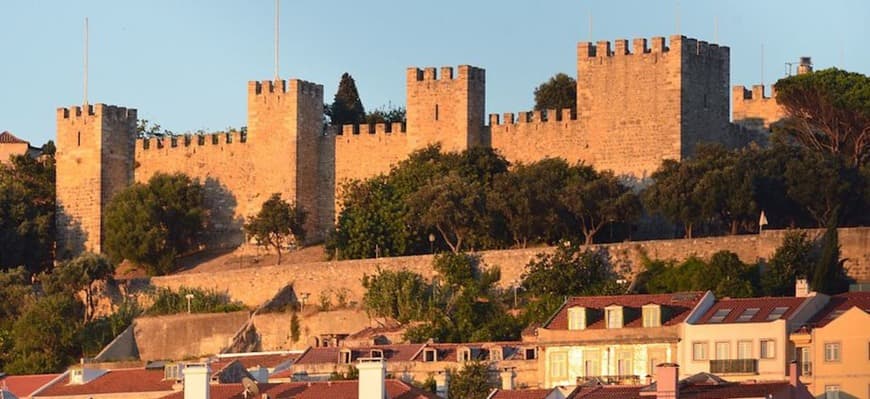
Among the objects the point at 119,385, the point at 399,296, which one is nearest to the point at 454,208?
the point at 399,296

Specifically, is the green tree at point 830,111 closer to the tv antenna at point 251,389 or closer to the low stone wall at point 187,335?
the low stone wall at point 187,335

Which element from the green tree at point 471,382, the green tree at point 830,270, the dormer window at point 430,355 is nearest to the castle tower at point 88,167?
the dormer window at point 430,355

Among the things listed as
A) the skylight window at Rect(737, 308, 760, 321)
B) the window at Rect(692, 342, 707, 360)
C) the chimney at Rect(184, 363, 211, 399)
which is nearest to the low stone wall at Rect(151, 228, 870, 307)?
the skylight window at Rect(737, 308, 760, 321)

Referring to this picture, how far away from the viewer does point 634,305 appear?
181 ft

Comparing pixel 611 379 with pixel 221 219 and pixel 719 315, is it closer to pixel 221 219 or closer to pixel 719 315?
pixel 719 315

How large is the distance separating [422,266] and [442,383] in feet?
42.3

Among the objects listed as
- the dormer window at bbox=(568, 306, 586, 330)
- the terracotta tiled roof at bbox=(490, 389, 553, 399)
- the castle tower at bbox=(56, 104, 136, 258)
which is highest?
the castle tower at bbox=(56, 104, 136, 258)

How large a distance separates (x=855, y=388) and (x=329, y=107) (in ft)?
137

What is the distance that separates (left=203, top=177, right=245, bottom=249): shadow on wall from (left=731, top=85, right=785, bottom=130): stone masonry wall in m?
13.9

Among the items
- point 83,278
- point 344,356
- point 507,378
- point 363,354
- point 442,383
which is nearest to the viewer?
point 507,378

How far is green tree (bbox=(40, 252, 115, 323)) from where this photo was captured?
75.0 meters

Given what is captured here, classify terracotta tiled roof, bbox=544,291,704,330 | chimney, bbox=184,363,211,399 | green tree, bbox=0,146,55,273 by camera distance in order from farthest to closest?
green tree, bbox=0,146,55,273
terracotta tiled roof, bbox=544,291,704,330
chimney, bbox=184,363,211,399

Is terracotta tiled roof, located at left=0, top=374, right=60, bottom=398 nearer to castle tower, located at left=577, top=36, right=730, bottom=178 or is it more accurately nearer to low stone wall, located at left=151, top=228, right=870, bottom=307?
low stone wall, located at left=151, top=228, right=870, bottom=307

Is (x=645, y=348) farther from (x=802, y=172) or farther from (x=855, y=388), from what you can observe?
(x=802, y=172)
